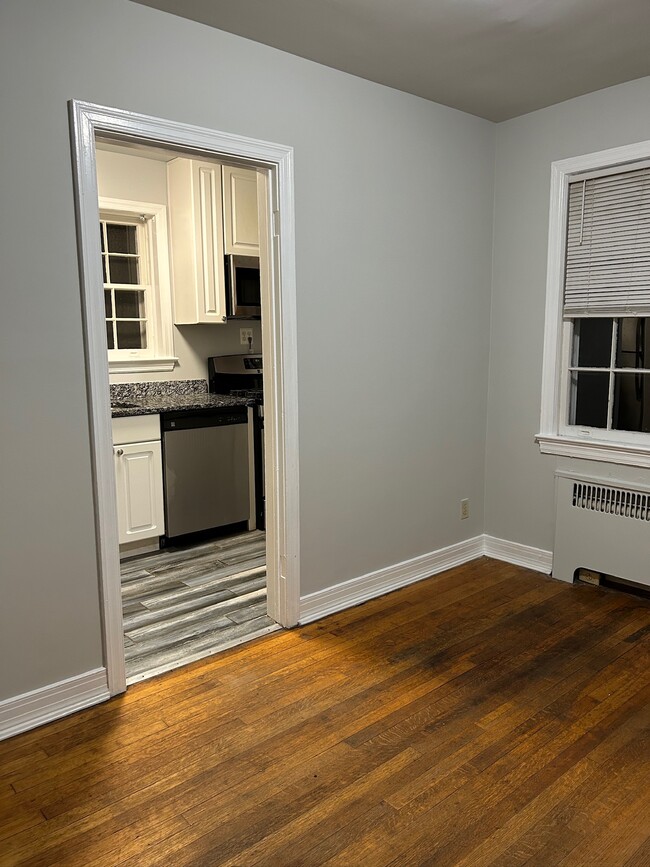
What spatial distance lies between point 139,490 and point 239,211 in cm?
202

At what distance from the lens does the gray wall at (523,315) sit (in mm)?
3494

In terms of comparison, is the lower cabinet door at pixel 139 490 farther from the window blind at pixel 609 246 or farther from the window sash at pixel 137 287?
the window blind at pixel 609 246

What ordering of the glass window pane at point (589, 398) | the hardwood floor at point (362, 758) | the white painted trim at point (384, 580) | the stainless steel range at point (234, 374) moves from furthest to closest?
the stainless steel range at point (234, 374), the glass window pane at point (589, 398), the white painted trim at point (384, 580), the hardwood floor at point (362, 758)

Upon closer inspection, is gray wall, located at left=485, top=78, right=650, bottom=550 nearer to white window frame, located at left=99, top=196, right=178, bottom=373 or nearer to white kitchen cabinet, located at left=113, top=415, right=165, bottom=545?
white kitchen cabinet, located at left=113, top=415, right=165, bottom=545

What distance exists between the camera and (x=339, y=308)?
123 inches

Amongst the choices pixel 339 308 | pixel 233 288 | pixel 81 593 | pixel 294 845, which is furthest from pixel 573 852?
pixel 233 288

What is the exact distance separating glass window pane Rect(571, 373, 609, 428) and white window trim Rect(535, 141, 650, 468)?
0.26 feet

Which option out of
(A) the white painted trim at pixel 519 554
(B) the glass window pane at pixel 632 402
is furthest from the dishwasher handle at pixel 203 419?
(B) the glass window pane at pixel 632 402

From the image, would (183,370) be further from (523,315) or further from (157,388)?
(523,315)

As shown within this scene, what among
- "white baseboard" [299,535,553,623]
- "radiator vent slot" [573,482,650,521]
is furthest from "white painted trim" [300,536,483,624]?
"radiator vent slot" [573,482,650,521]

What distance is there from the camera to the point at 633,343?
11.3 ft

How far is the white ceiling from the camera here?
7.79 feet

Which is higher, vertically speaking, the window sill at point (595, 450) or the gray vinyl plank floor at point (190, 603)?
the window sill at point (595, 450)

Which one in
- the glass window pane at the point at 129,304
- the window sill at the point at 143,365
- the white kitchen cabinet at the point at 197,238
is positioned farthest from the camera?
the glass window pane at the point at 129,304
